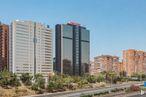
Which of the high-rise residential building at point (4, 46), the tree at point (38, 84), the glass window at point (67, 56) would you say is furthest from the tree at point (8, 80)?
the glass window at point (67, 56)

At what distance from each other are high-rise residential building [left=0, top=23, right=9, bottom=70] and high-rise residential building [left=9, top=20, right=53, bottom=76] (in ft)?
24.6

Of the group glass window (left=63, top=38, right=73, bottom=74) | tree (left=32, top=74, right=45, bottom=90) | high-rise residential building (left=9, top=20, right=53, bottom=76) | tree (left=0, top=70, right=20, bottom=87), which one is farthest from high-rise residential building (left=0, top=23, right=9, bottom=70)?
tree (left=0, top=70, right=20, bottom=87)

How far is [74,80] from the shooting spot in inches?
4478

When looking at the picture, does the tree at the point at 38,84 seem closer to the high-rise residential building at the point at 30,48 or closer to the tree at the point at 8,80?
the tree at the point at 8,80

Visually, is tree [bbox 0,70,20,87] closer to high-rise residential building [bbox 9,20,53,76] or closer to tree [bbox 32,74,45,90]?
tree [bbox 32,74,45,90]

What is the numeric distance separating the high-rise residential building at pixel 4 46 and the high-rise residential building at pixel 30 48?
295 inches

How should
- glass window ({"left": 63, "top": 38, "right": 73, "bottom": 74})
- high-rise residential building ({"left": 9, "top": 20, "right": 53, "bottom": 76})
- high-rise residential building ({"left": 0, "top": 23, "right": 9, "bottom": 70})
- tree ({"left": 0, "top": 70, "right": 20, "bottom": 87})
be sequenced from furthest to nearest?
1. glass window ({"left": 63, "top": 38, "right": 73, "bottom": 74})
2. high-rise residential building ({"left": 0, "top": 23, "right": 9, "bottom": 70})
3. high-rise residential building ({"left": 9, "top": 20, "right": 53, "bottom": 76})
4. tree ({"left": 0, "top": 70, "right": 20, "bottom": 87})

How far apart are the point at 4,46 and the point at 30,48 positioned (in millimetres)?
13227

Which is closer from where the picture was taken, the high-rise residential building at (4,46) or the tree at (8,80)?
the tree at (8,80)

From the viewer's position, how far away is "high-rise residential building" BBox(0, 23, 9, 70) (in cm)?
15738

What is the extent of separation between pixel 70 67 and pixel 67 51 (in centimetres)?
1019

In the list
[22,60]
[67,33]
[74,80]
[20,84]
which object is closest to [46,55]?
[22,60]

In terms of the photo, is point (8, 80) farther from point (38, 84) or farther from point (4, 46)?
point (4, 46)

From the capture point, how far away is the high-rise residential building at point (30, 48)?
152 m
